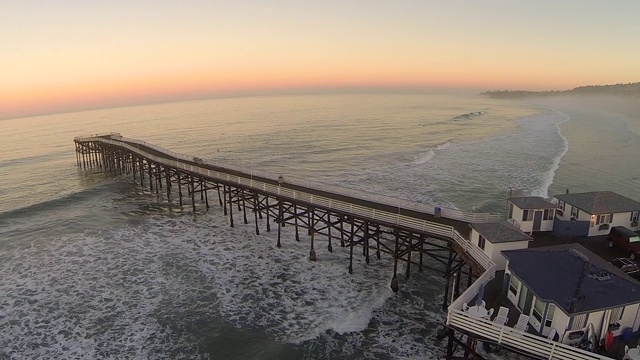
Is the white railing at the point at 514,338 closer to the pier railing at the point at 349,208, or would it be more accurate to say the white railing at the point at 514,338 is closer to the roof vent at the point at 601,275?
the roof vent at the point at 601,275

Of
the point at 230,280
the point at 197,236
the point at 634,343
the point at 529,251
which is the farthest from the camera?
the point at 197,236

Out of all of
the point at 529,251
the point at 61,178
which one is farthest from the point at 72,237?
Result: the point at 529,251

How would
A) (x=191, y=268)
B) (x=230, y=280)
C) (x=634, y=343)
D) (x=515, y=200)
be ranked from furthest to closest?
(x=191, y=268) → (x=230, y=280) → (x=515, y=200) → (x=634, y=343)

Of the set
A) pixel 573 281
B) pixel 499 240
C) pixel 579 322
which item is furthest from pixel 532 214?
pixel 579 322

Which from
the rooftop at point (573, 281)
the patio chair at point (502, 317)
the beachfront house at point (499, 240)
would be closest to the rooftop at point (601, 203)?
the beachfront house at point (499, 240)

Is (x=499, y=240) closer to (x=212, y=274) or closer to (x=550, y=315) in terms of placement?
(x=550, y=315)

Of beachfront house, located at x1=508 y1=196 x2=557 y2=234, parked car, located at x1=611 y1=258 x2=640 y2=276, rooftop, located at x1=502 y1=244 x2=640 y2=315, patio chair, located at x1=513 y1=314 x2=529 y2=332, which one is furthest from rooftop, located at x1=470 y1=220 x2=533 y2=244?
patio chair, located at x1=513 y1=314 x2=529 y2=332

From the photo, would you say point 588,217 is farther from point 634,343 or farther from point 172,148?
point 172,148
